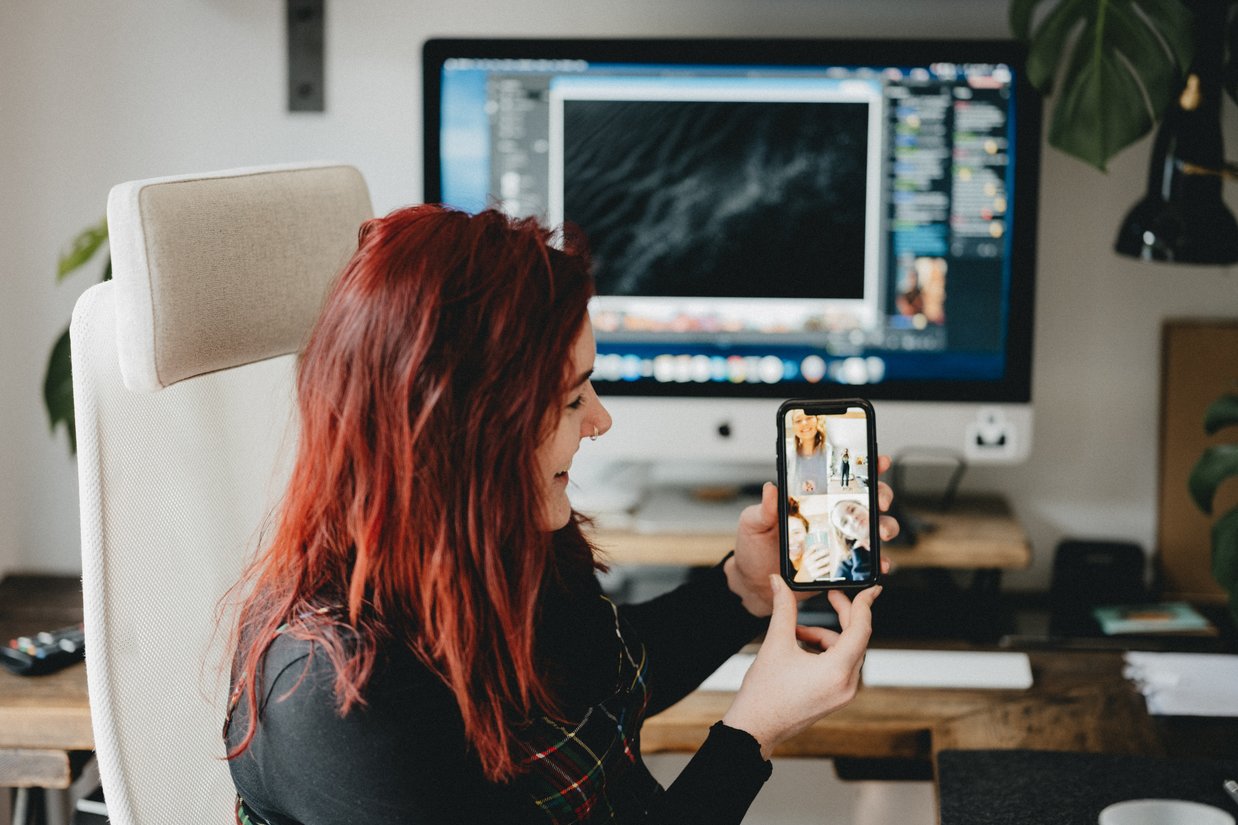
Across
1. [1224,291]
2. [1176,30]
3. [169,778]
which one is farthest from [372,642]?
[1224,291]

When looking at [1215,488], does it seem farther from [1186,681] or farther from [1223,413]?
[1186,681]

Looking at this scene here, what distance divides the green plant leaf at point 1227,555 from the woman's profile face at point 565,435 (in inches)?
31.7

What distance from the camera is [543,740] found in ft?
2.92

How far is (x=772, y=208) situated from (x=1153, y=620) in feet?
2.36

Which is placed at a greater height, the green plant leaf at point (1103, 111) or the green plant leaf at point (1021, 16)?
the green plant leaf at point (1021, 16)

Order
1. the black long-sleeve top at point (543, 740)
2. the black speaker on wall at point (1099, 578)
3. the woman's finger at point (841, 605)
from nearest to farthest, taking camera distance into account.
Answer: the black long-sleeve top at point (543, 740), the woman's finger at point (841, 605), the black speaker on wall at point (1099, 578)

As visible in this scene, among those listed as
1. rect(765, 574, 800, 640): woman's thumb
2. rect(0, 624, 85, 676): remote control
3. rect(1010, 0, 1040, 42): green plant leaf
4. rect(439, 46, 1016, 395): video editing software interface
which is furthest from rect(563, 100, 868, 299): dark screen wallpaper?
rect(0, 624, 85, 676): remote control

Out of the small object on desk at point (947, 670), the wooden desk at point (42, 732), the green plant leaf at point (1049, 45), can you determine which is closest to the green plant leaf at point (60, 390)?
the wooden desk at point (42, 732)

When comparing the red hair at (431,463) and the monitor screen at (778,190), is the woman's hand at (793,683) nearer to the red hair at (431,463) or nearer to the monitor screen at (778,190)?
the red hair at (431,463)

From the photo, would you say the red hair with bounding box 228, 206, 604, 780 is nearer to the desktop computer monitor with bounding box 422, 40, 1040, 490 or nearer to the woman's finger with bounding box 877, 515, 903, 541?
the woman's finger with bounding box 877, 515, 903, 541

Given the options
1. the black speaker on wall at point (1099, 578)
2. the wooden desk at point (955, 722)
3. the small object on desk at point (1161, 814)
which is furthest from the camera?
the black speaker on wall at point (1099, 578)

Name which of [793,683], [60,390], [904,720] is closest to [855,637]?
[793,683]

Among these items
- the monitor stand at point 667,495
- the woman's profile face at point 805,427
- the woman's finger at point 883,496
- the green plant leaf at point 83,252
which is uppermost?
the green plant leaf at point 83,252

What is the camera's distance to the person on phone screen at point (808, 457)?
1.06 metres
